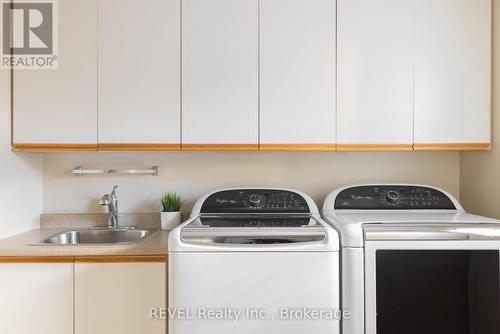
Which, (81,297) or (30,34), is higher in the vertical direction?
(30,34)

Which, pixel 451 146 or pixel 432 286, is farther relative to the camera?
pixel 451 146

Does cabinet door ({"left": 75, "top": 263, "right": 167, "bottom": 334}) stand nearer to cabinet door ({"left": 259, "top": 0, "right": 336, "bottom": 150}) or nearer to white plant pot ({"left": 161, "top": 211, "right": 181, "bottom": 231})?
white plant pot ({"left": 161, "top": 211, "right": 181, "bottom": 231})

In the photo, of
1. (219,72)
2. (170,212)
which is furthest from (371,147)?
(170,212)

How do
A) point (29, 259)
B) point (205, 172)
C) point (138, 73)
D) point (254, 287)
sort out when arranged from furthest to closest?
1. point (205, 172)
2. point (138, 73)
3. point (29, 259)
4. point (254, 287)

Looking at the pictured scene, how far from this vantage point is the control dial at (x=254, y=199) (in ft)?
6.36

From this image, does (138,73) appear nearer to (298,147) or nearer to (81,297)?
(298,147)

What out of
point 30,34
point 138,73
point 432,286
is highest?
point 30,34

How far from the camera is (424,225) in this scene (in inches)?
57.9

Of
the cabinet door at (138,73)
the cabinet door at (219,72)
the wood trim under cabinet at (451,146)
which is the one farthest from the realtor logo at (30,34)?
the wood trim under cabinet at (451,146)

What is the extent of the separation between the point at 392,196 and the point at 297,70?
872mm

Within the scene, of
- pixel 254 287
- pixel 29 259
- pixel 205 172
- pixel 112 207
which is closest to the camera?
pixel 254 287

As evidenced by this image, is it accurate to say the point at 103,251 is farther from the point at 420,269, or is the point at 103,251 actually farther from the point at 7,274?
the point at 420,269

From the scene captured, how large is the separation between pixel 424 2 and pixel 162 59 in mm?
1400

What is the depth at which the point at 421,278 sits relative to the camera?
1436 millimetres
